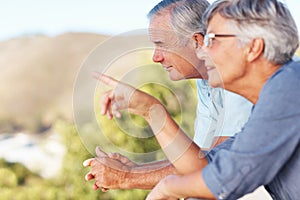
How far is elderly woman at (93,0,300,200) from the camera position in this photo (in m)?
1.57

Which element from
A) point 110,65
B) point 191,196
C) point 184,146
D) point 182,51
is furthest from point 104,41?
point 182,51

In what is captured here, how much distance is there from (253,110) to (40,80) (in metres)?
0.61

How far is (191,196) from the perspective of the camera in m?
1.69

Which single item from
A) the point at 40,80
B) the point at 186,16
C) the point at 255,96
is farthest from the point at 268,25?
the point at 186,16

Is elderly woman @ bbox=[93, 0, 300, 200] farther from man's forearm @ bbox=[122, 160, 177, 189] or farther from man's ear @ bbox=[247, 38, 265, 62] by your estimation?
man's forearm @ bbox=[122, 160, 177, 189]

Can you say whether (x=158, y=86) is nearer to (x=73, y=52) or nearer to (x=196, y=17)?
(x=73, y=52)

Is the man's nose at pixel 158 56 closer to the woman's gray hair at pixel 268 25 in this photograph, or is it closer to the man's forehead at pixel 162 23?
the man's forehead at pixel 162 23

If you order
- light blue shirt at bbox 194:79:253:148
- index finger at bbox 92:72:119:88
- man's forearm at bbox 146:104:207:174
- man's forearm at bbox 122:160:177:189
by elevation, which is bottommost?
man's forearm at bbox 122:160:177:189

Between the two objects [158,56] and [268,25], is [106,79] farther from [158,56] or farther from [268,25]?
[158,56]

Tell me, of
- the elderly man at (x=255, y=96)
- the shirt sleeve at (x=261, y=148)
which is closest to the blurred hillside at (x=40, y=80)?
the elderly man at (x=255, y=96)

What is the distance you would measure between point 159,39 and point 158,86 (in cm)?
18

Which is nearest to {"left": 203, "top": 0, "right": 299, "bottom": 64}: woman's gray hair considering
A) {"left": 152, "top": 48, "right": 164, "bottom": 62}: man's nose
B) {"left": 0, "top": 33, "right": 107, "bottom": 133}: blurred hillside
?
{"left": 0, "top": 33, "right": 107, "bottom": 133}: blurred hillside

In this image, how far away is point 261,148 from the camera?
5.10ft

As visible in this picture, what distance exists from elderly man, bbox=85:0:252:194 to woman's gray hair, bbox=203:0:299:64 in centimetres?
34
